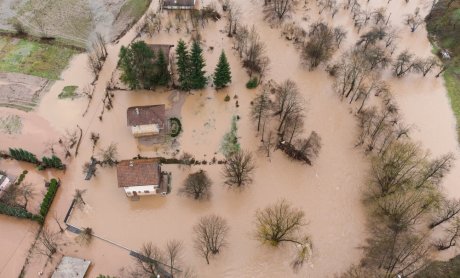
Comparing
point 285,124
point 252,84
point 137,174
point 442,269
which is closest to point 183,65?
point 252,84

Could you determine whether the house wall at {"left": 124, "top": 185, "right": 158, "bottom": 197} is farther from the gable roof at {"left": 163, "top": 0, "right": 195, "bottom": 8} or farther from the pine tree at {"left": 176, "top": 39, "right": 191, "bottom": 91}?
the gable roof at {"left": 163, "top": 0, "right": 195, "bottom": 8}

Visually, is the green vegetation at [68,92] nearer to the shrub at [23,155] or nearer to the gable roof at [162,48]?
the shrub at [23,155]

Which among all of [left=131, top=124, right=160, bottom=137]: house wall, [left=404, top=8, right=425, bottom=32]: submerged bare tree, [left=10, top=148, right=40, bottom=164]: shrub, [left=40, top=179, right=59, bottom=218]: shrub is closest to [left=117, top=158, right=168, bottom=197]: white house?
[left=131, top=124, right=160, bottom=137]: house wall

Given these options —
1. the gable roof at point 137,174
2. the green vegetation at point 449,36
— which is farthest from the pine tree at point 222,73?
the green vegetation at point 449,36

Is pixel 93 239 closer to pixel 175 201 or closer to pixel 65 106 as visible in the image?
pixel 175 201

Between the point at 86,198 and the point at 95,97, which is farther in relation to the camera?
the point at 95,97

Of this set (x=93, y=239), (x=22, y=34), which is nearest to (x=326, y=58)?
(x=93, y=239)
